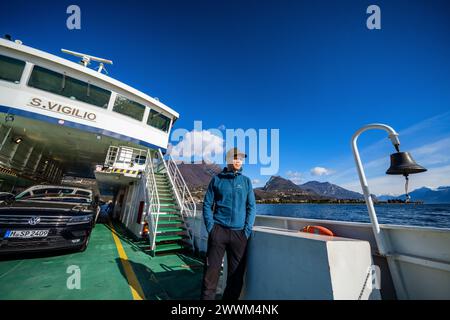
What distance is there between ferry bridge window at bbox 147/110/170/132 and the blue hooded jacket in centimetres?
755

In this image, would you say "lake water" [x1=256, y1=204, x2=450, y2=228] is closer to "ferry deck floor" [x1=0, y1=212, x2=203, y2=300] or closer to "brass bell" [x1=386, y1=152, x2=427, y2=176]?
"brass bell" [x1=386, y1=152, x2=427, y2=176]

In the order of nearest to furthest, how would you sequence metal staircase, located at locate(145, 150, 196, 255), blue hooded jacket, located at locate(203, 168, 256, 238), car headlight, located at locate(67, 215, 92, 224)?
blue hooded jacket, located at locate(203, 168, 256, 238), car headlight, located at locate(67, 215, 92, 224), metal staircase, located at locate(145, 150, 196, 255)

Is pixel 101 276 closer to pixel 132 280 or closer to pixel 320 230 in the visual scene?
pixel 132 280

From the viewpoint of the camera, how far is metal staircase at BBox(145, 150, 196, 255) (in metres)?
4.64

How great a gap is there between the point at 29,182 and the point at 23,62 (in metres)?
7.21

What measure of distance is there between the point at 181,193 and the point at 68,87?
19.5 ft

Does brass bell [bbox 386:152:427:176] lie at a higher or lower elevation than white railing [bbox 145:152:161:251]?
higher

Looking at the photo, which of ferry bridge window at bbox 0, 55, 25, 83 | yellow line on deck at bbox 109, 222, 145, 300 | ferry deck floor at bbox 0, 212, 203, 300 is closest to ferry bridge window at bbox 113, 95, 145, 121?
ferry bridge window at bbox 0, 55, 25, 83

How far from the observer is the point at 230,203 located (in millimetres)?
2100

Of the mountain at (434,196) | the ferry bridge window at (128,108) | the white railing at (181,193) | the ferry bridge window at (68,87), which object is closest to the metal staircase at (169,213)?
the white railing at (181,193)

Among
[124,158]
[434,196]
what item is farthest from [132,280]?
[434,196]

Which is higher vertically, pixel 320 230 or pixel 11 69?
pixel 11 69

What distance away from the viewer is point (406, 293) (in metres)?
1.85

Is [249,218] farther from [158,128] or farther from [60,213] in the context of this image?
[158,128]
